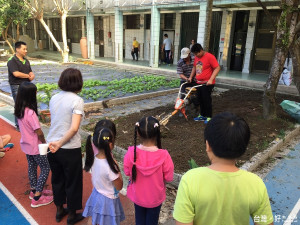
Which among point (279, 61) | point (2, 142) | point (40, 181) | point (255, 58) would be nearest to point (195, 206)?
point (40, 181)

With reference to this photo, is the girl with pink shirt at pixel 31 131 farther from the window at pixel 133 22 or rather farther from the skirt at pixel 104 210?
the window at pixel 133 22

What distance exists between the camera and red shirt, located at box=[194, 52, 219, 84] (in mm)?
5586

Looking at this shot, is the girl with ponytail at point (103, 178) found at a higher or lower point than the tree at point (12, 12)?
lower

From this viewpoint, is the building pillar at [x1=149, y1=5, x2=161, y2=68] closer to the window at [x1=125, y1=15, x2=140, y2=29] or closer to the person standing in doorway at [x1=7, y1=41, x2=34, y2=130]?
the window at [x1=125, y1=15, x2=140, y2=29]

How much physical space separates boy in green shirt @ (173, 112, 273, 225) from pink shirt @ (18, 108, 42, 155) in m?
2.30

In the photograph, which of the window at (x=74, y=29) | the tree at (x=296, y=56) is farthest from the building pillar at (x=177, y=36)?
the tree at (x=296, y=56)

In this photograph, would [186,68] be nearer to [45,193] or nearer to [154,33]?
[45,193]

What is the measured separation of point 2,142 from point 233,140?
4176 millimetres

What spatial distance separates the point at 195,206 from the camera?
142 cm

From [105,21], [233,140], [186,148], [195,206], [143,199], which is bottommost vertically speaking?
[186,148]

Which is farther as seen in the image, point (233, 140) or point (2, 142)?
point (2, 142)

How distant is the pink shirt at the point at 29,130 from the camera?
3045 mm

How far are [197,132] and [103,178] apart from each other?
3.33 m

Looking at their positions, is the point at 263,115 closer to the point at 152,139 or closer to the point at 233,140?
the point at 152,139
